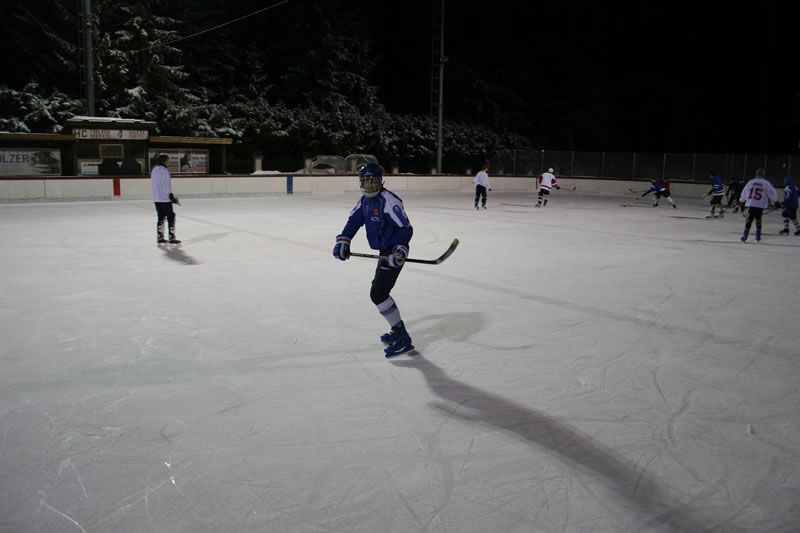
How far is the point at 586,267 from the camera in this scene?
385 inches

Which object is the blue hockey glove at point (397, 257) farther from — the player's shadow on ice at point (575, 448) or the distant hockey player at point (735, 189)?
the distant hockey player at point (735, 189)

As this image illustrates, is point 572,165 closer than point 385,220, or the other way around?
point 385,220

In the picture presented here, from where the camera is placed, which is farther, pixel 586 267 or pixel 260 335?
pixel 586 267

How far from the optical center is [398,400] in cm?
435

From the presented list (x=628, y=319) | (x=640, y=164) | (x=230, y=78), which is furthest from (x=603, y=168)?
(x=628, y=319)

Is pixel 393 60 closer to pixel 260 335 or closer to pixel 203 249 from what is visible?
pixel 203 249

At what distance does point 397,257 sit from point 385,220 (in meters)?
0.34

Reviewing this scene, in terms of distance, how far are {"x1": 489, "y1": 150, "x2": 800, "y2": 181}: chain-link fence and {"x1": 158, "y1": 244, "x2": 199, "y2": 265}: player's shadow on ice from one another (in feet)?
77.7

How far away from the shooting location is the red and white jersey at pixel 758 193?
41.5 ft

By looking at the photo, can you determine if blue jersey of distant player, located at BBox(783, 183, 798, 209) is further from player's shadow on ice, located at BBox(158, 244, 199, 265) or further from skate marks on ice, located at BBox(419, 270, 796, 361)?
player's shadow on ice, located at BBox(158, 244, 199, 265)

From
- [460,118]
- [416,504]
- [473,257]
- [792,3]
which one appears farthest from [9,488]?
[792,3]

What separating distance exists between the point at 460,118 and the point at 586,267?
39.6 meters

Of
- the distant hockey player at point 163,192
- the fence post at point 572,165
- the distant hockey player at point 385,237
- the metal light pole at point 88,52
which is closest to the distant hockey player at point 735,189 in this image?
the fence post at point 572,165

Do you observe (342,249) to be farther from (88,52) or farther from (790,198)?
(88,52)
